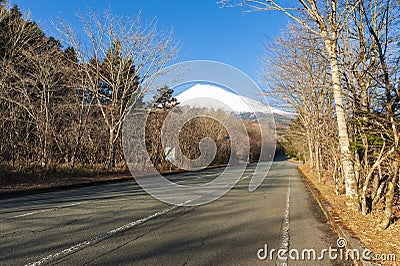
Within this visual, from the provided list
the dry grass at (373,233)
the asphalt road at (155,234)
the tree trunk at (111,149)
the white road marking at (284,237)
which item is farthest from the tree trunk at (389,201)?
the tree trunk at (111,149)

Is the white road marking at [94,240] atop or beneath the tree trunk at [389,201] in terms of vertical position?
beneath

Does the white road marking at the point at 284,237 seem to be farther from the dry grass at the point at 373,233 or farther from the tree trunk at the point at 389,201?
the tree trunk at the point at 389,201

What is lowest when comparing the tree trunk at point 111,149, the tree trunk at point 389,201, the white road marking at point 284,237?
the white road marking at point 284,237

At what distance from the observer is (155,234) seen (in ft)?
18.3

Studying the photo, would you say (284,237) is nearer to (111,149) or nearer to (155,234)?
(155,234)

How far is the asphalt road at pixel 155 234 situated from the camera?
14.2ft

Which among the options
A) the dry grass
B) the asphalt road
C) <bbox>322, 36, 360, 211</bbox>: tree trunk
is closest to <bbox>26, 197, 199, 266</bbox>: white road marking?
the asphalt road

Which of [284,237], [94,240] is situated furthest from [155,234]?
[284,237]

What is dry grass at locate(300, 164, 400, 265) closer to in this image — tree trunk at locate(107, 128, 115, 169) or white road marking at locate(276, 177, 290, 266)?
white road marking at locate(276, 177, 290, 266)

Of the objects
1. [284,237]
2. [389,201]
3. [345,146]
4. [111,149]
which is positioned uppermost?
[111,149]

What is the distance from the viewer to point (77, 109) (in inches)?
813

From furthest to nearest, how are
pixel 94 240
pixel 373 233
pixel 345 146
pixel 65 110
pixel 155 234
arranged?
pixel 65 110, pixel 345 146, pixel 155 234, pixel 373 233, pixel 94 240

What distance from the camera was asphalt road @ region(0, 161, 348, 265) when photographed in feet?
14.2

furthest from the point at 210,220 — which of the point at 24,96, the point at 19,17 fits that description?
the point at 19,17
